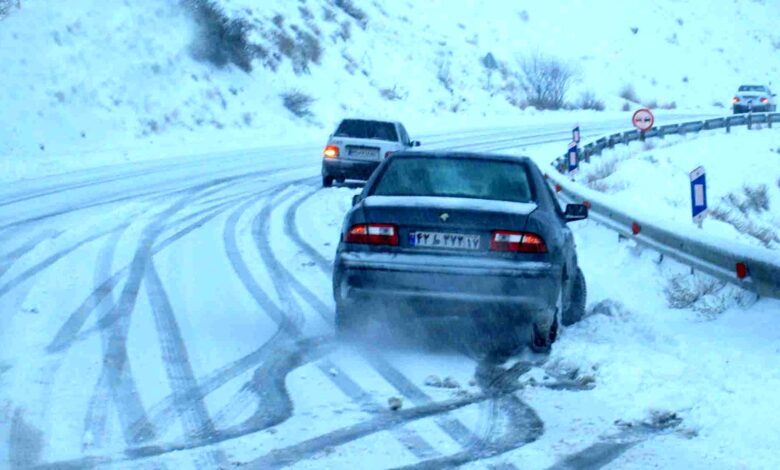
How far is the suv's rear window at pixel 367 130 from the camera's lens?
22688 mm

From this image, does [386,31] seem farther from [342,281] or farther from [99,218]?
[342,281]

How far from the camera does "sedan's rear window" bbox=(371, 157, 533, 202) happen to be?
30.6 feet

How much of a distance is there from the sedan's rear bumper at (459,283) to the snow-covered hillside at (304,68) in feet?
52.7

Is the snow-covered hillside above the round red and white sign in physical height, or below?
above

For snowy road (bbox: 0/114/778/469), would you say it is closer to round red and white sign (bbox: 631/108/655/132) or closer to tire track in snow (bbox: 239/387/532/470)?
tire track in snow (bbox: 239/387/532/470)

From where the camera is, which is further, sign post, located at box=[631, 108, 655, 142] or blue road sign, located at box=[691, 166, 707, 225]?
sign post, located at box=[631, 108, 655, 142]

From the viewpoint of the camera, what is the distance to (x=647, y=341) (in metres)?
9.10

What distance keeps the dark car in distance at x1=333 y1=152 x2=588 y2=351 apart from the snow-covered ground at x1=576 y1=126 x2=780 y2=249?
10.6 m

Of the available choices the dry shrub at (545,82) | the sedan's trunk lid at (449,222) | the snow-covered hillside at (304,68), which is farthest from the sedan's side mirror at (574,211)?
the dry shrub at (545,82)

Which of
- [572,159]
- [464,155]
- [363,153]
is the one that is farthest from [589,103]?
[464,155]

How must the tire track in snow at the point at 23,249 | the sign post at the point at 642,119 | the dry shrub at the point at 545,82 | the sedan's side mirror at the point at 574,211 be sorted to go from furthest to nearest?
the dry shrub at the point at 545,82 < the sign post at the point at 642,119 < the tire track in snow at the point at 23,249 < the sedan's side mirror at the point at 574,211

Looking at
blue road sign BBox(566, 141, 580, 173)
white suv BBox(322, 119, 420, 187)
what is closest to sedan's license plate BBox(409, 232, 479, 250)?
white suv BBox(322, 119, 420, 187)

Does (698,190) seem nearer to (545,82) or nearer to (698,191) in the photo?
(698,191)

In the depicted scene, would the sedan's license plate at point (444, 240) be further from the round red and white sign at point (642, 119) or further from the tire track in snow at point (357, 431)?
the round red and white sign at point (642, 119)
